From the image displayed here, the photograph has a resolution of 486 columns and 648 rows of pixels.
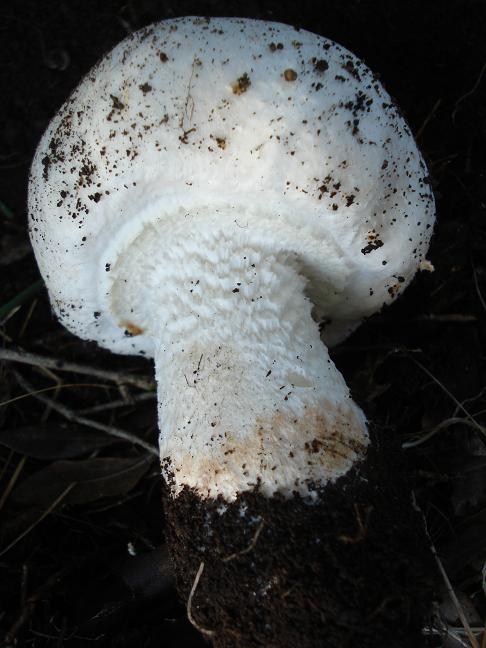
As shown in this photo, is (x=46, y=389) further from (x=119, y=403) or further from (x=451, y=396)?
(x=451, y=396)

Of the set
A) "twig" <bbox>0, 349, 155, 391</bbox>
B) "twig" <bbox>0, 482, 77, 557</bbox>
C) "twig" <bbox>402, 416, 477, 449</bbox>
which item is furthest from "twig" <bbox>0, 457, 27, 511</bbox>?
"twig" <bbox>402, 416, 477, 449</bbox>

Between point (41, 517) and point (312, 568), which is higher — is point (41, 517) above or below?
below

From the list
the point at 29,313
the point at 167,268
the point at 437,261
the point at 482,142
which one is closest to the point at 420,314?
the point at 437,261

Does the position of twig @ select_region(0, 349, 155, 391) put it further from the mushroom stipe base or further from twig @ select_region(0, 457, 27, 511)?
the mushroom stipe base

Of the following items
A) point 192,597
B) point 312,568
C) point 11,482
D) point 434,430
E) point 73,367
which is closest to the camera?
point 312,568

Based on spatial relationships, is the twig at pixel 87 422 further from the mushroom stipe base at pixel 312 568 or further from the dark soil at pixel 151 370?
the mushroom stipe base at pixel 312 568

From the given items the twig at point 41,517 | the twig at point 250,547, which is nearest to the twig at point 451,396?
the twig at point 250,547

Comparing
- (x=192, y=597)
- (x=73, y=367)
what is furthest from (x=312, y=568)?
(x=73, y=367)
